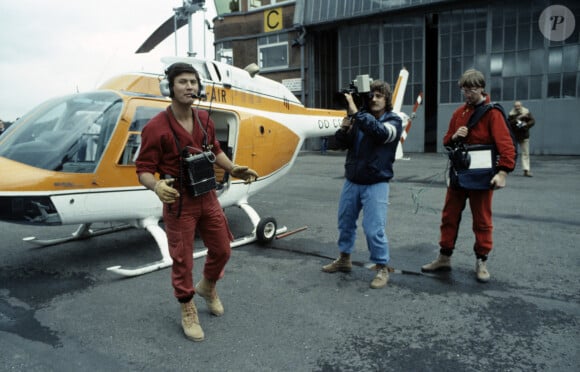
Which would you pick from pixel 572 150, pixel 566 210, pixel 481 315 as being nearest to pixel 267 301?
pixel 481 315

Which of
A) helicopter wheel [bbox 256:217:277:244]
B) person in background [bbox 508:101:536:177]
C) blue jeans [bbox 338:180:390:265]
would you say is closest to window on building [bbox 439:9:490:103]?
person in background [bbox 508:101:536:177]

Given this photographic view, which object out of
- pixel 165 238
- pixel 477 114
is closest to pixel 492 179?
pixel 477 114

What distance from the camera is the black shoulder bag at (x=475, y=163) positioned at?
4.02 meters

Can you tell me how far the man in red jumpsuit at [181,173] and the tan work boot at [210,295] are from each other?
29 cm

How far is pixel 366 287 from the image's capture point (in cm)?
414

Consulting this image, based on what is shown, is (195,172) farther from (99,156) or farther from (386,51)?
(386,51)

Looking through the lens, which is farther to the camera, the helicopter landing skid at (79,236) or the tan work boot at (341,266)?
the helicopter landing skid at (79,236)

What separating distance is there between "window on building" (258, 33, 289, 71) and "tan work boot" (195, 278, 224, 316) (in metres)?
23.1

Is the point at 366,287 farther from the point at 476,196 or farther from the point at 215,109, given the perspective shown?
the point at 215,109

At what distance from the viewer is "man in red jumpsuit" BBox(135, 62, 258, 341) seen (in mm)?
3090

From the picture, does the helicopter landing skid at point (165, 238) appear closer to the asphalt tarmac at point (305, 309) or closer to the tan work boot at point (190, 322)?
the asphalt tarmac at point (305, 309)

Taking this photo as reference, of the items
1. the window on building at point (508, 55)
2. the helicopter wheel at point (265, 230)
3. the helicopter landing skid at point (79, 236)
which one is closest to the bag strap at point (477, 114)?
the helicopter wheel at point (265, 230)

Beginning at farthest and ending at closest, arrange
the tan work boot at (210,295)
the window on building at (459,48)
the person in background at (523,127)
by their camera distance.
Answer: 1. the window on building at (459,48)
2. the person in background at (523,127)
3. the tan work boot at (210,295)

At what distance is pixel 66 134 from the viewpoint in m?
4.38
